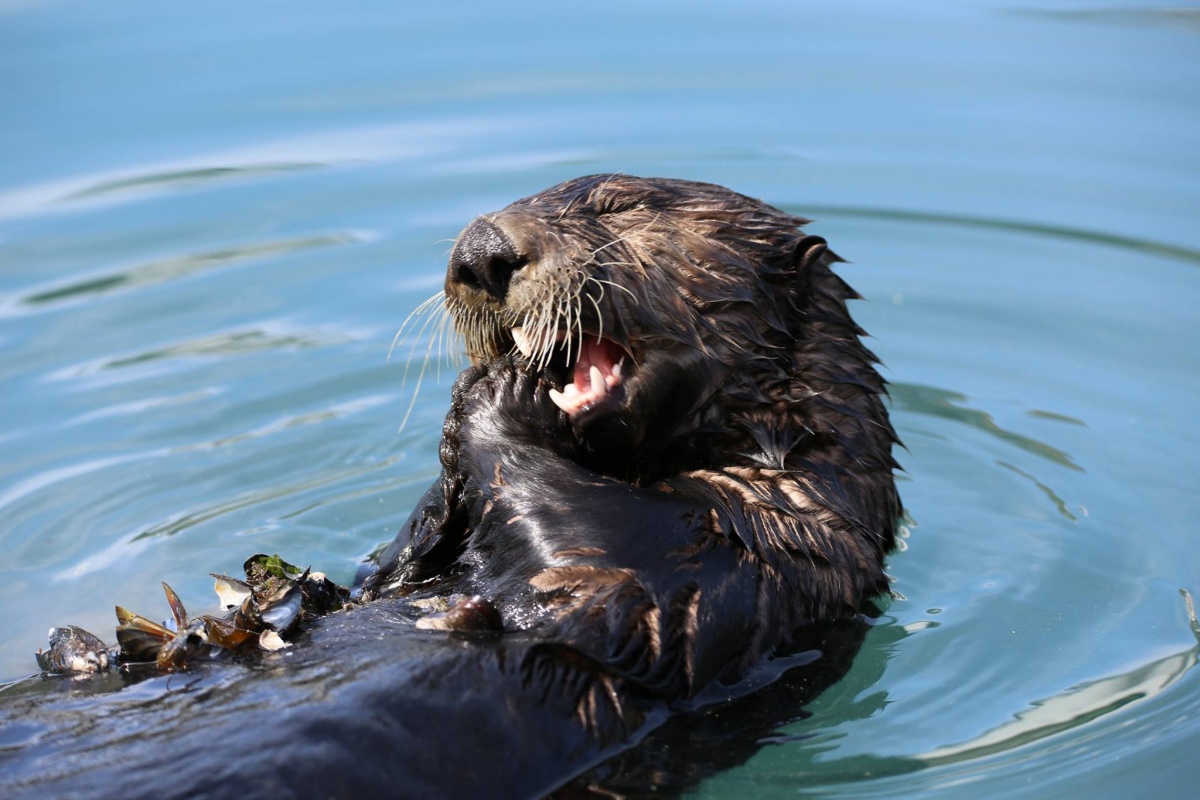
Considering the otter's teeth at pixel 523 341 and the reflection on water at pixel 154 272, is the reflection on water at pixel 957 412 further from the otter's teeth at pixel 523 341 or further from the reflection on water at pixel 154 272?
the reflection on water at pixel 154 272

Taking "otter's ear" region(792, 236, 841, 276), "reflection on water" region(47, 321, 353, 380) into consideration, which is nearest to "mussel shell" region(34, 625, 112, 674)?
"otter's ear" region(792, 236, 841, 276)

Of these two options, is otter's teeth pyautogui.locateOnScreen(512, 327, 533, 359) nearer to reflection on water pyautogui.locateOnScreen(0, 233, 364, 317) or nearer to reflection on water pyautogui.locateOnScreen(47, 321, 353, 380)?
reflection on water pyautogui.locateOnScreen(47, 321, 353, 380)

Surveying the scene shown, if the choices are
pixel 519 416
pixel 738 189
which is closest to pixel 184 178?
pixel 738 189

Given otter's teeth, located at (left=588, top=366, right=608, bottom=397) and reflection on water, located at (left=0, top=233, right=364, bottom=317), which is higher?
reflection on water, located at (left=0, top=233, right=364, bottom=317)

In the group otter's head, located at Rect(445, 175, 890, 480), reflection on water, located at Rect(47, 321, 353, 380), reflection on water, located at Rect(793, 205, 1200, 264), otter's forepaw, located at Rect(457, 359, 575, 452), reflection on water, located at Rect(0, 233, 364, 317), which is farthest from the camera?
reflection on water, located at Rect(793, 205, 1200, 264)

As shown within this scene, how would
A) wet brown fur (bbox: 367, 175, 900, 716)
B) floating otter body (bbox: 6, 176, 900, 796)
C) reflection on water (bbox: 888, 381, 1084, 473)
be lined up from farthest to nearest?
reflection on water (bbox: 888, 381, 1084, 473) < wet brown fur (bbox: 367, 175, 900, 716) < floating otter body (bbox: 6, 176, 900, 796)

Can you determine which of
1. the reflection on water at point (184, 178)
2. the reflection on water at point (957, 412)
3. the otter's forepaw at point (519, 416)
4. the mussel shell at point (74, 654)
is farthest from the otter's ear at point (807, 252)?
the reflection on water at point (184, 178)

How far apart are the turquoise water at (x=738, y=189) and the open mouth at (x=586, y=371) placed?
1.10 metres

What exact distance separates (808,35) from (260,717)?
875cm

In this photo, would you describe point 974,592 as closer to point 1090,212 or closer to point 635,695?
point 635,695

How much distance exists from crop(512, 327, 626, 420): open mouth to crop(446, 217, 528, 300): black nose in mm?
171

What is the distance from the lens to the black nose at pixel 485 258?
408cm

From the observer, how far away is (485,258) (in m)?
4.08

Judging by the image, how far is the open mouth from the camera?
419cm
